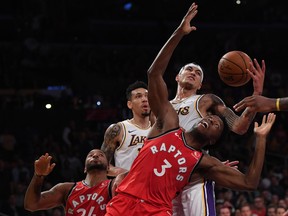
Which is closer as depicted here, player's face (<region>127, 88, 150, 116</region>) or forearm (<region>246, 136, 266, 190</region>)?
forearm (<region>246, 136, 266, 190</region>)

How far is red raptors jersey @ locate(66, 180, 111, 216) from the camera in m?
6.81

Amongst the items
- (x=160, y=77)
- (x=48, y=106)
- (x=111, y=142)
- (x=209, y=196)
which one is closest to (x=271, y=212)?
(x=111, y=142)

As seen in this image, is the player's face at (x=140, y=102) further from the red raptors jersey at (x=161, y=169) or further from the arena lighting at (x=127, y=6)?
the arena lighting at (x=127, y=6)

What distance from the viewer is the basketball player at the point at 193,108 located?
5871 mm

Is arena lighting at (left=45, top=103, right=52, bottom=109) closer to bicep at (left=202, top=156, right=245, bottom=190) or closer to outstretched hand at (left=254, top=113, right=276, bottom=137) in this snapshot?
bicep at (left=202, top=156, right=245, bottom=190)

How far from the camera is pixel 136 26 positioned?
22062 millimetres

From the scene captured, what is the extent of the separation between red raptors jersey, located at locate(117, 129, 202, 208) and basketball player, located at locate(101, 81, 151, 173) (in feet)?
6.00

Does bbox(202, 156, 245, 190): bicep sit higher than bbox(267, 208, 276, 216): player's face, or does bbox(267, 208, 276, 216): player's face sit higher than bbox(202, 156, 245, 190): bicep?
bbox(202, 156, 245, 190): bicep

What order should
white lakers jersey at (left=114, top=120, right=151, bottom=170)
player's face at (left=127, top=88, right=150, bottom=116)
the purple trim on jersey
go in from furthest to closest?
1. player's face at (left=127, top=88, right=150, bottom=116)
2. white lakers jersey at (left=114, top=120, right=151, bottom=170)
3. the purple trim on jersey

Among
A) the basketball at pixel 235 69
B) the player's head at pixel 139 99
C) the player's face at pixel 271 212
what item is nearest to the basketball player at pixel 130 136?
the player's head at pixel 139 99

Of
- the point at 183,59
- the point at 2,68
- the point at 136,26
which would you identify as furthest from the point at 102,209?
the point at 136,26

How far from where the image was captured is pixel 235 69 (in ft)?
22.2

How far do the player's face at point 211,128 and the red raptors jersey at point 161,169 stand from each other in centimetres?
18

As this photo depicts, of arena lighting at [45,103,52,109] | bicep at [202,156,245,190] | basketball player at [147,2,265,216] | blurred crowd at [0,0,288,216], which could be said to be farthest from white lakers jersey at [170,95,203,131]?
arena lighting at [45,103,52,109]
